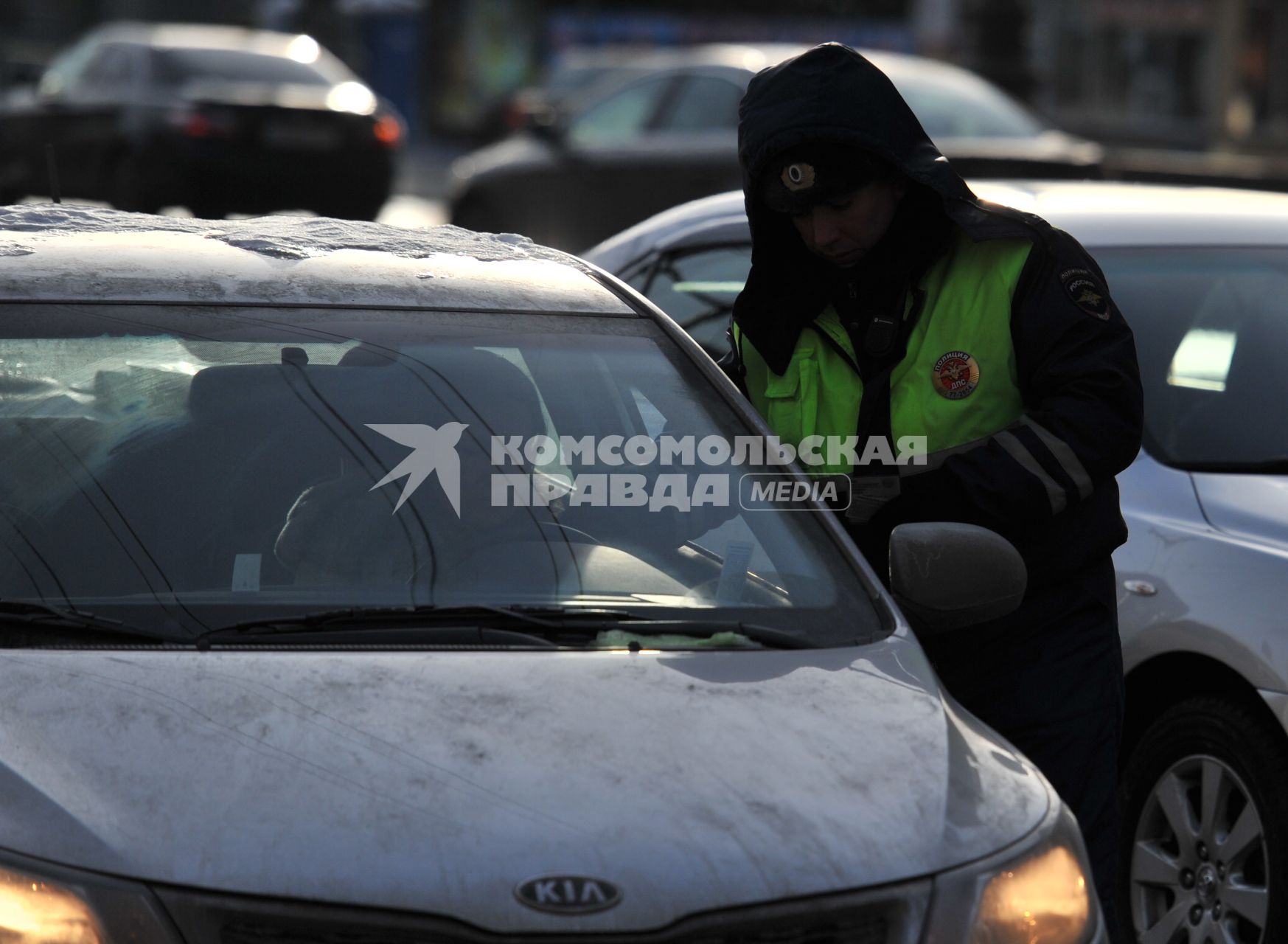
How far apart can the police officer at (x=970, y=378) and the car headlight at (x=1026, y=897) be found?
69 cm

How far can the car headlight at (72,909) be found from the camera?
2.07 meters

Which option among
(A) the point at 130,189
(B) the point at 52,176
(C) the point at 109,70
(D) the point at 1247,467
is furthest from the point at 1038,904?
(C) the point at 109,70

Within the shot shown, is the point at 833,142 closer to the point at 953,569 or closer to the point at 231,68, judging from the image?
the point at 953,569

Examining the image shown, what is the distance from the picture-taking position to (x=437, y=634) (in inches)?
105

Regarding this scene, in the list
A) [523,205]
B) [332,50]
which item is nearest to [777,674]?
[523,205]

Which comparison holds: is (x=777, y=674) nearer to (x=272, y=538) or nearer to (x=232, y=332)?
(x=272, y=538)

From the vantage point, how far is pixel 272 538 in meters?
2.87

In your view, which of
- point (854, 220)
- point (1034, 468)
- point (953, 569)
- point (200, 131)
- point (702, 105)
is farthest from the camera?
point (200, 131)

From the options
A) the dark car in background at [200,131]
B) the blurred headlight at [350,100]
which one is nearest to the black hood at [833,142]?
the dark car in background at [200,131]

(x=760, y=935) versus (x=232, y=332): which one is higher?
(x=232, y=332)

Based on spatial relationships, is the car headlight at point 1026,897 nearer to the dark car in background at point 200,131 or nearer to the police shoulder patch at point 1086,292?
the police shoulder patch at point 1086,292

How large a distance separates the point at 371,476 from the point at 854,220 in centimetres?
97

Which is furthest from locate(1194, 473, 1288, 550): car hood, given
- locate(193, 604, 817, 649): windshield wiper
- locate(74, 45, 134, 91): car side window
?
locate(74, 45, 134, 91): car side window

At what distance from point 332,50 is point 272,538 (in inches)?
994
